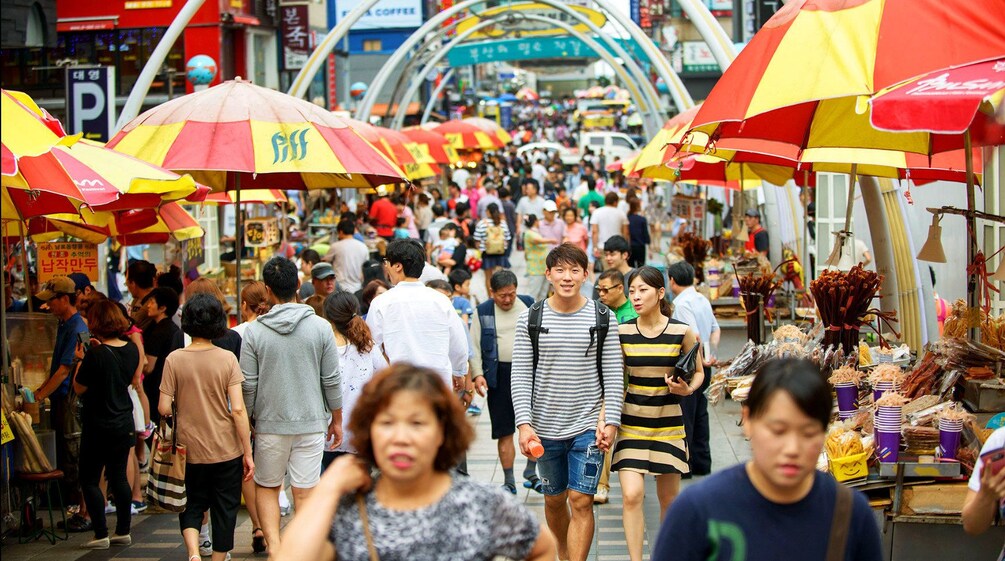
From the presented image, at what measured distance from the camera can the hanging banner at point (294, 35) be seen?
118 ft

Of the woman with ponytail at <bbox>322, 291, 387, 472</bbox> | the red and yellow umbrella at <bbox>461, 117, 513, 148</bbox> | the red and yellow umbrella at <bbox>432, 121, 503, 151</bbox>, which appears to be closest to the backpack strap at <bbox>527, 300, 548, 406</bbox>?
the woman with ponytail at <bbox>322, 291, 387, 472</bbox>

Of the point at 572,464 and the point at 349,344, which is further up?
the point at 349,344

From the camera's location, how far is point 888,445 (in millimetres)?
5859

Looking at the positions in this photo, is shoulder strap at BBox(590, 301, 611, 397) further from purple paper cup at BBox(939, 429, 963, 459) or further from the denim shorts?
purple paper cup at BBox(939, 429, 963, 459)

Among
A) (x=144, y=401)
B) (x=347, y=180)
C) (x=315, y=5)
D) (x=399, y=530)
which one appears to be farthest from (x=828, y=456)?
(x=315, y=5)

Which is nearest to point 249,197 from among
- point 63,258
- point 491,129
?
point 63,258

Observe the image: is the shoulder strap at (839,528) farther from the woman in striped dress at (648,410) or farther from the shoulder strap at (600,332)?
the woman in striped dress at (648,410)

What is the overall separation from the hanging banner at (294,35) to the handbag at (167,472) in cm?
3004

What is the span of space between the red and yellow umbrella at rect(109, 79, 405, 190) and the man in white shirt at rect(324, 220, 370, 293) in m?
5.07

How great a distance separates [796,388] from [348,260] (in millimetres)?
11227

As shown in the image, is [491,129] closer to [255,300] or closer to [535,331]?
[255,300]

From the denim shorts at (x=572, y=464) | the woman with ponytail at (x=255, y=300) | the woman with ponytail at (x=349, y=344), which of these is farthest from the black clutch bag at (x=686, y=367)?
the woman with ponytail at (x=255, y=300)

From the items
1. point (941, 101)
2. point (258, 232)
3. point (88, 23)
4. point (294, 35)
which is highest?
point (294, 35)

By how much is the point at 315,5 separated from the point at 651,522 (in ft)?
125
